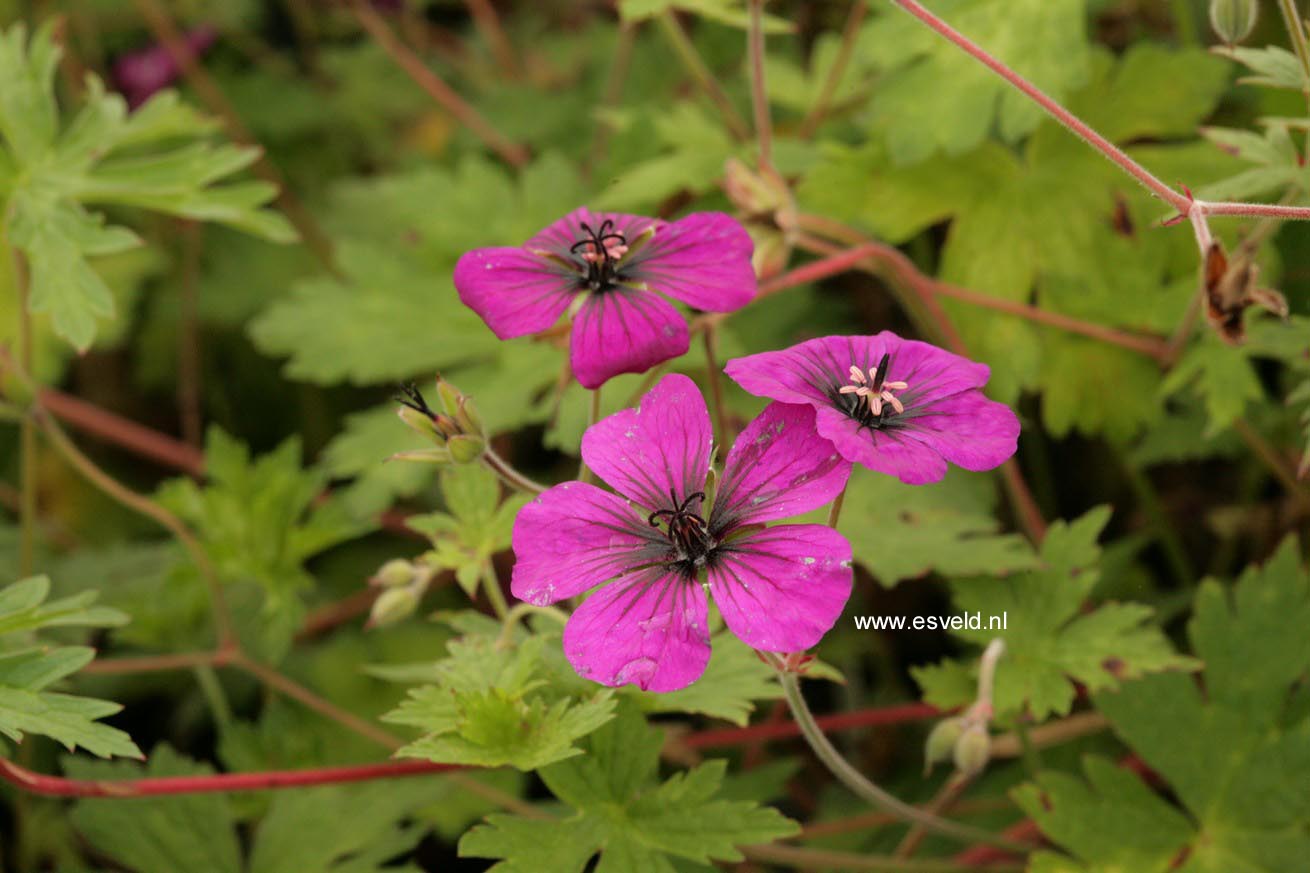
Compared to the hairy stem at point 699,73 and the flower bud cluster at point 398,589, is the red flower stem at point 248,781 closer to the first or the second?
the flower bud cluster at point 398,589

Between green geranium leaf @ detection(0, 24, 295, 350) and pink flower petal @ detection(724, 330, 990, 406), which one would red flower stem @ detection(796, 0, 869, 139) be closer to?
green geranium leaf @ detection(0, 24, 295, 350)

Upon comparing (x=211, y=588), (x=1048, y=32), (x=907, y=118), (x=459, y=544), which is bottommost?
(x=211, y=588)

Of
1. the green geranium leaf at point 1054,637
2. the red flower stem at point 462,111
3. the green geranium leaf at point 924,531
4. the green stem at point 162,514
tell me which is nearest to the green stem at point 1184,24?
the green geranium leaf at point 924,531

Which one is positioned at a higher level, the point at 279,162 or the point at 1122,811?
the point at 279,162

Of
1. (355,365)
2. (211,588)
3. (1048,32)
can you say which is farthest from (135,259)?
(1048,32)

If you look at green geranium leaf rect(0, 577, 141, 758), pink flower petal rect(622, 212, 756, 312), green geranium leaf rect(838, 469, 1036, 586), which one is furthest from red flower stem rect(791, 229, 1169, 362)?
green geranium leaf rect(0, 577, 141, 758)

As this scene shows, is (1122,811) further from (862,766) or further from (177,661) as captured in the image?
(177,661)
